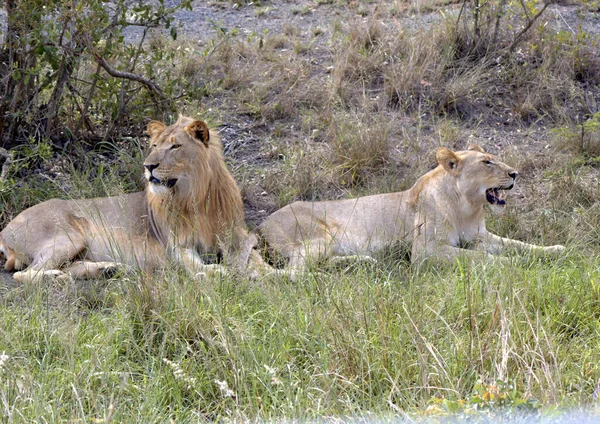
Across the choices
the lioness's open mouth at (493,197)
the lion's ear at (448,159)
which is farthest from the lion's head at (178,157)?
the lioness's open mouth at (493,197)

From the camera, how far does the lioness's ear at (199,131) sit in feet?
17.5

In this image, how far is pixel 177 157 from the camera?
5301mm

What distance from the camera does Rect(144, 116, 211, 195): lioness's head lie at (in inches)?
207

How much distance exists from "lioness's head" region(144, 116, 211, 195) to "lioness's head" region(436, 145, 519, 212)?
1379 mm

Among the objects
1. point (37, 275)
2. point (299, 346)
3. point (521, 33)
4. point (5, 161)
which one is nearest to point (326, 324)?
point (299, 346)

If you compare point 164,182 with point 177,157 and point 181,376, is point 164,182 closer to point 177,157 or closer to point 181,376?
point 177,157

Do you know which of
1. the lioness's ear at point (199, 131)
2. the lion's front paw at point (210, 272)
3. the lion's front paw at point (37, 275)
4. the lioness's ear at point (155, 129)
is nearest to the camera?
the lion's front paw at point (210, 272)

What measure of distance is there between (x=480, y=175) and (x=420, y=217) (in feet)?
1.40

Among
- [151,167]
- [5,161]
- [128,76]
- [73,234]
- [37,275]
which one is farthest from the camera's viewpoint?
[128,76]

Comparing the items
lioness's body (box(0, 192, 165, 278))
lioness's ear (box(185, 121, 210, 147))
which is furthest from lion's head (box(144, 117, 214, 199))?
lioness's body (box(0, 192, 165, 278))

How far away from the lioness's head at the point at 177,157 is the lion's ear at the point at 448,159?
52.8 inches

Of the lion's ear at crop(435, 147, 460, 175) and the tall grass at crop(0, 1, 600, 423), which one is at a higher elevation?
the lion's ear at crop(435, 147, 460, 175)

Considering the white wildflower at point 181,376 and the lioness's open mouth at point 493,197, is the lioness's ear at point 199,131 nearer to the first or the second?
the lioness's open mouth at point 493,197

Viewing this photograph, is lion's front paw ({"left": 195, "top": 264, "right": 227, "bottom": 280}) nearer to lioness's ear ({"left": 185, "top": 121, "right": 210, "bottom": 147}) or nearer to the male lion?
the male lion
